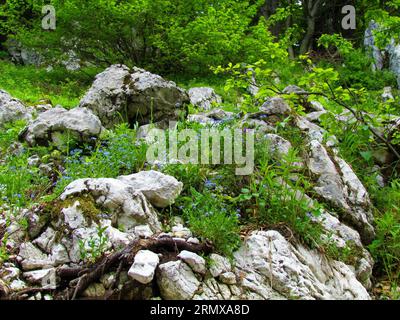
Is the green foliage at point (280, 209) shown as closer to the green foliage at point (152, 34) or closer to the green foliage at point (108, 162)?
the green foliage at point (108, 162)

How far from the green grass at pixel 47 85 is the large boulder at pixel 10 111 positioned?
1.06 m

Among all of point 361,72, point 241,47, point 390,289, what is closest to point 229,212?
point 390,289

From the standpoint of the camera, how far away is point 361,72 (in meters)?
12.9

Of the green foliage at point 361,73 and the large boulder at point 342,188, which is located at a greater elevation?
the green foliage at point 361,73

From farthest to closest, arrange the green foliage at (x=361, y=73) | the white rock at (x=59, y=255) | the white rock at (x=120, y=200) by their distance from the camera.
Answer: the green foliage at (x=361, y=73) → the white rock at (x=120, y=200) → the white rock at (x=59, y=255)

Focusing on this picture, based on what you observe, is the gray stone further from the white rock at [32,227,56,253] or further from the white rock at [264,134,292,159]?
the white rock at [32,227,56,253]

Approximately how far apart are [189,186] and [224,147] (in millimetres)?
647

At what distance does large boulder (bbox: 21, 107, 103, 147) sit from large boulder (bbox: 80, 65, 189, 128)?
3.46 feet

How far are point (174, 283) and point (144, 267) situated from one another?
243mm

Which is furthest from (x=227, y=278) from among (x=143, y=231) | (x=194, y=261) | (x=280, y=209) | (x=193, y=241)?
(x=280, y=209)

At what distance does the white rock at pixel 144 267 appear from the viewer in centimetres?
289

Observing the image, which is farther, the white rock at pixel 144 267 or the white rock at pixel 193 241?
the white rock at pixel 193 241

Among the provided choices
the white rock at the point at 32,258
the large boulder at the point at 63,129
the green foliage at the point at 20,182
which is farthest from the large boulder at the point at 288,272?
the large boulder at the point at 63,129

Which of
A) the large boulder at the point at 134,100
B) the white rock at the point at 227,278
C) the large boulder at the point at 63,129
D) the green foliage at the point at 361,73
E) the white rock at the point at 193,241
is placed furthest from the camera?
the green foliage at the point at 361,73
